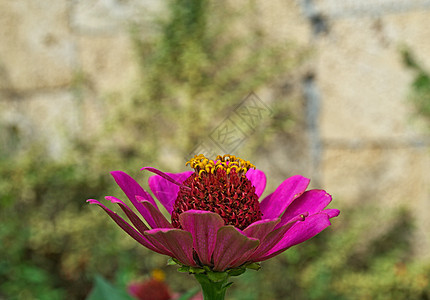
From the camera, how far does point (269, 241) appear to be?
460 mm

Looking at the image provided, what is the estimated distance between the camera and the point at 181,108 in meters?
2.24

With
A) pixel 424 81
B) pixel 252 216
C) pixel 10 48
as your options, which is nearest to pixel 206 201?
pixel 252 216

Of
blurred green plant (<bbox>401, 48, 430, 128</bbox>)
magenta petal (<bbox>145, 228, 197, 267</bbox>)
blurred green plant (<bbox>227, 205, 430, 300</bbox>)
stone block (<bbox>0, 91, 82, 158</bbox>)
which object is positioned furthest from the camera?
stone block (<bbox>0, 91, 82, 158</bbox>)

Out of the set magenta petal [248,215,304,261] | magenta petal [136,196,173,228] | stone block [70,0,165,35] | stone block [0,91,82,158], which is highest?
stone block [70,0,165,35]

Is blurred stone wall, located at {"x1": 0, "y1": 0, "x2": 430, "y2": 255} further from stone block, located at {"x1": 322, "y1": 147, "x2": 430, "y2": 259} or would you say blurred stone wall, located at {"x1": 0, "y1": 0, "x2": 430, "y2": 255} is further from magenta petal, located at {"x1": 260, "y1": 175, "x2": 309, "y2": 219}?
magenta petal, located at {"x1": 260, "y1": 175, "x2": 309, "y2": 219}

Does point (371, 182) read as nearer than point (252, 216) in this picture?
No

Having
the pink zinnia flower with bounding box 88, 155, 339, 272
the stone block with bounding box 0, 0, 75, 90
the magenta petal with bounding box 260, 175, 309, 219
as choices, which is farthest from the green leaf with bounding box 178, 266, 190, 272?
the stone block with bounding box 0, 0, 75, 90

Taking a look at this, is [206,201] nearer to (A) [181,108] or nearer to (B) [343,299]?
(B) [343,299]

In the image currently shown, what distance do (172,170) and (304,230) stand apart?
1795 millimetres

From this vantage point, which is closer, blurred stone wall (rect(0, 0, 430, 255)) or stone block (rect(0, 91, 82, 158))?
blurred stone wall (rect(0, 0, 430, 255))

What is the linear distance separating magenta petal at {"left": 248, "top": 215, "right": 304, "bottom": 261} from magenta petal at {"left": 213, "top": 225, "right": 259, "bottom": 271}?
1 centimetres

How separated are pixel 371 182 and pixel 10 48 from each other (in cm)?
167

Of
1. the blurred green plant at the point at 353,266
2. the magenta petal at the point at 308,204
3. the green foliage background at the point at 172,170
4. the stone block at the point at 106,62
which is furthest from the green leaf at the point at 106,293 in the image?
the stone block at the point at 106,62

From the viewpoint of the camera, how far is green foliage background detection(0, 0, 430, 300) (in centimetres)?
204
